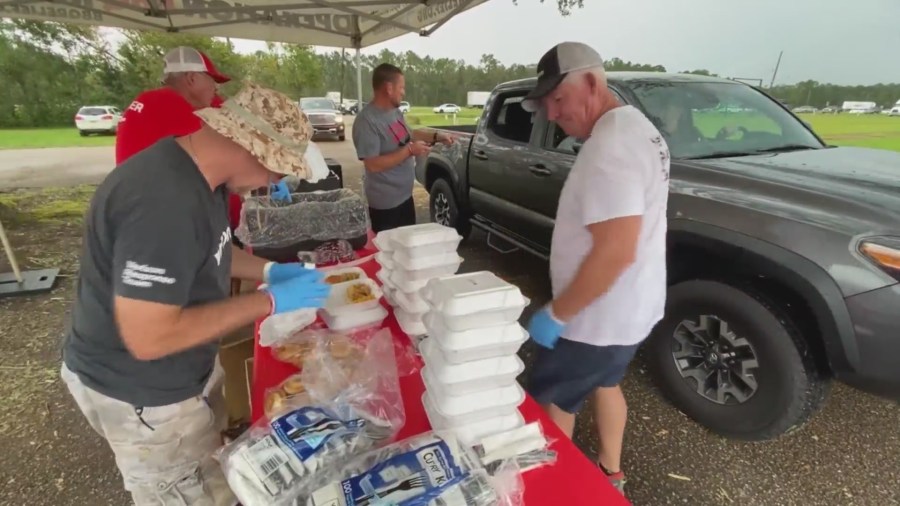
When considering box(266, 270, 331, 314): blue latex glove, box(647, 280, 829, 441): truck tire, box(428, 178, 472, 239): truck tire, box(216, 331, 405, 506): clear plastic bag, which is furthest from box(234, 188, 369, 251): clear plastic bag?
box(428, 178, 472, 239): truck tire

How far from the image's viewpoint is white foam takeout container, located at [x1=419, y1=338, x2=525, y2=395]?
1.10 metres


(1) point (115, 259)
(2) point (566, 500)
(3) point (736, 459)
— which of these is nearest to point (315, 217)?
(1) point (115, 259)

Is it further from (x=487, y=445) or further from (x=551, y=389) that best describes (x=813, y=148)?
(x=487, y=445)

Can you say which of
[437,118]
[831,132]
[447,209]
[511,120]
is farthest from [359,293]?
[437,118]

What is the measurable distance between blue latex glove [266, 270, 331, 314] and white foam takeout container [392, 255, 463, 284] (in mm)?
338

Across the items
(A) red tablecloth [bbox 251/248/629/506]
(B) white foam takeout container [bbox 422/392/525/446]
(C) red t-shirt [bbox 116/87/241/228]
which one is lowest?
(A) red tablecloth [bbox 251/248/629/506]

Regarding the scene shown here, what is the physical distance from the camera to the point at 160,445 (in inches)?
54.9

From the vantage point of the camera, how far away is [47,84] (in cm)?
2681

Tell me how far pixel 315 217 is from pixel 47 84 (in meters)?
34.6

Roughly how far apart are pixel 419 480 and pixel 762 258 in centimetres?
201

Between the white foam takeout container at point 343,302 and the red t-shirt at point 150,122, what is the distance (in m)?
1.07

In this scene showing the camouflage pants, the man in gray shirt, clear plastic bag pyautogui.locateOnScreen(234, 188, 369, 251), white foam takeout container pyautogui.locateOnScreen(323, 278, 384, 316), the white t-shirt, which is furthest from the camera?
the man in gray shirt

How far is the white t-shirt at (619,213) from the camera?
4.64 feet

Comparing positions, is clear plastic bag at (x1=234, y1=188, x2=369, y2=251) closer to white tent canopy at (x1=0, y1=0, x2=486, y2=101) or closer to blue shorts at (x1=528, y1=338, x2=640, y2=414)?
blue shorts at (x1=528, y1=338, x2=640, y2=414)
